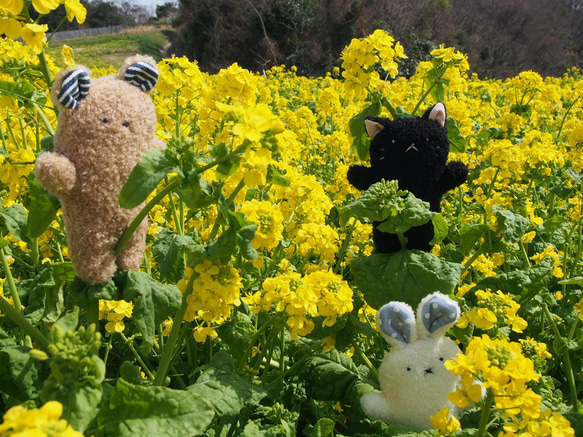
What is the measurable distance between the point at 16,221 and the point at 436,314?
1475 millimetres

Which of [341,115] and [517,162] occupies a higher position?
[341,115]

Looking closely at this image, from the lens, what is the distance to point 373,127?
2.07 meters

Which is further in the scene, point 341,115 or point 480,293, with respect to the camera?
point 341,115

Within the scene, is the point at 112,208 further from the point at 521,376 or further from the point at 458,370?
the point at 521,376

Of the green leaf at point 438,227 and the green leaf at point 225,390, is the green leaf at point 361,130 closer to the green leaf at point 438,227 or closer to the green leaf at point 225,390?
the green leaf at point 438,227

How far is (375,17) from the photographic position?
861 inches

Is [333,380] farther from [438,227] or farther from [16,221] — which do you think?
[16,221]

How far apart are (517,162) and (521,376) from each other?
71.5 inches

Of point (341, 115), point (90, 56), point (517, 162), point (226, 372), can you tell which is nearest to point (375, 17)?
point (90, 56)

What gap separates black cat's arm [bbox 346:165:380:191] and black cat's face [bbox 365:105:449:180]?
2.0 inches

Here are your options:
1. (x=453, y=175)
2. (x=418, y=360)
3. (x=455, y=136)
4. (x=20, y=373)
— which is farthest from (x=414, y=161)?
(x=20, y=373)

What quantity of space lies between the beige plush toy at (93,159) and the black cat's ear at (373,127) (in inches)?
37.5

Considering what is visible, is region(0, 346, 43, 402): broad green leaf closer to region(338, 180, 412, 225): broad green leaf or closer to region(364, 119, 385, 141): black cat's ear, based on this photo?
region(338, 180, 412, 225): broad green leaf

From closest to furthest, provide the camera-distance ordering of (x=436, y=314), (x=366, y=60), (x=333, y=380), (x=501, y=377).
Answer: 1. (x=501, y=377)
2. (x=436, y=314)
3. (x=333, y=380)
4. (x=366, y=60)
